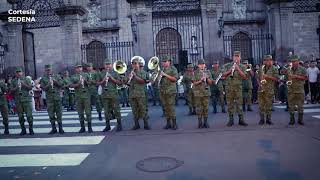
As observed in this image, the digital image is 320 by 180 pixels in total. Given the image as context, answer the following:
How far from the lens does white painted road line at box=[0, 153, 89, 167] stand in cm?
723

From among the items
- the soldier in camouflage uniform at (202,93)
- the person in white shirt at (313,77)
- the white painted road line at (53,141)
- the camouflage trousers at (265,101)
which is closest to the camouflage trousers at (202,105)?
the soldier in camouflage uniform at (202,93)

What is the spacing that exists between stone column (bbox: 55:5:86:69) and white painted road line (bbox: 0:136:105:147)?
11.1 meters

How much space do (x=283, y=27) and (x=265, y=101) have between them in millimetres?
11996

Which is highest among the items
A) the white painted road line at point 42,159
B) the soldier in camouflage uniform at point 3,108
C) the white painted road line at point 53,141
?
the soldier in camouflage uniform at point 3,108

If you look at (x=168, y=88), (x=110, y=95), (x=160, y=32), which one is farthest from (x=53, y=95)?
(x=160, y=32)

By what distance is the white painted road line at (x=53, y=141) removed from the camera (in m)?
9.05

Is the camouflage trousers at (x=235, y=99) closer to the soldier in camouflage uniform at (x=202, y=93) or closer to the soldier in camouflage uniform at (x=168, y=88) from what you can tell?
the soldier in camouflage uniform at (x=202, y=93)

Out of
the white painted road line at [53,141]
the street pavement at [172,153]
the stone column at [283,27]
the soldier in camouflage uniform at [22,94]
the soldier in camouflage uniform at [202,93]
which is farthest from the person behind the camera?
the stone column at [283,27]

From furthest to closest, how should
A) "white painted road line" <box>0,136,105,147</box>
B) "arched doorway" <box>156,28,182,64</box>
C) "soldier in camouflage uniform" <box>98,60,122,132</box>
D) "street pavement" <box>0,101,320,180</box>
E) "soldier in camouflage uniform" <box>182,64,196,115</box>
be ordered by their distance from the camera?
"arched doorway" <box>156,28,182,64</box>, "soldier in camouflage uniform" <box>182,64,196,115</box>, "soldier in camouflage uniform" <box>98,60,122,132</box>, "white painted road line" <box>0,136,105,147</box>, "street pavement" <box>0,101,320,180</box>

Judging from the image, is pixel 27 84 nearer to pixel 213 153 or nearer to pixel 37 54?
pixel 213 153

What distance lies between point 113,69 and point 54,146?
3.10 m

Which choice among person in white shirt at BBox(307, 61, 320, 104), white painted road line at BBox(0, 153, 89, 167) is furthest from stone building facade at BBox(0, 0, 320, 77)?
white painted road line at BBox(0, 153, 89, 167)

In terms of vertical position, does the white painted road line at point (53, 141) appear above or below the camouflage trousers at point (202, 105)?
below

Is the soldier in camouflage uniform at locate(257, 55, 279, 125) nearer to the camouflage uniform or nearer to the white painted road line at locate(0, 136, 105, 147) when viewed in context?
the camouflage uniform
